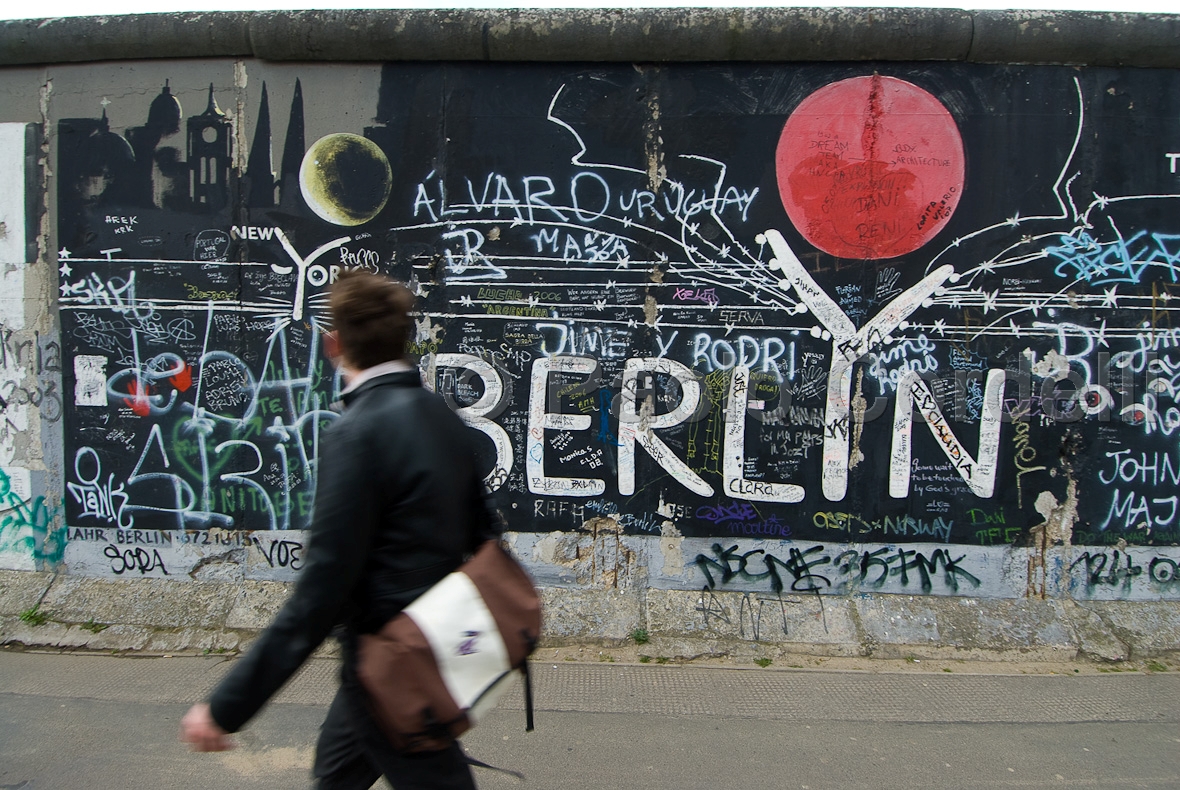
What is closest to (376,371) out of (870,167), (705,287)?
(705,287)

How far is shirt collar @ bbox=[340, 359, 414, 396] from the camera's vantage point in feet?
6.63

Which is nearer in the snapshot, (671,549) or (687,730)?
(687,730)

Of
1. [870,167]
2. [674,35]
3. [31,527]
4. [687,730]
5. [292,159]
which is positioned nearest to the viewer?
[687,730]

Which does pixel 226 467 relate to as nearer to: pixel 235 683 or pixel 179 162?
pixel 179 162

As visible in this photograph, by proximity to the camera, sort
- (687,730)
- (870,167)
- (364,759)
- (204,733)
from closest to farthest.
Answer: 1. (204,733)
2. (364,759)
3. (687,730)
4. (870,167)

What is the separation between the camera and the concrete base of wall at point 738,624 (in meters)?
4.77

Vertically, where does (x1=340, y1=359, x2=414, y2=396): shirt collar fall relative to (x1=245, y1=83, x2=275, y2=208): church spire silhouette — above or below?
below

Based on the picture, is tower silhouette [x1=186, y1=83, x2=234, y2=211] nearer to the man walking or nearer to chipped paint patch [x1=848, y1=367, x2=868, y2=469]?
the man walking

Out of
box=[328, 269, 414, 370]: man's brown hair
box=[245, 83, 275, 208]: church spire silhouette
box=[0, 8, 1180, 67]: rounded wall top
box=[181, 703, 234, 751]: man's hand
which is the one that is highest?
box=[0, 8, 1180, 67]: rounded wall top

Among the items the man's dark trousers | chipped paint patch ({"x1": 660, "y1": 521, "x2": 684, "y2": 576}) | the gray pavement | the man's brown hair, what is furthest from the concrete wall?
the man's brown hair

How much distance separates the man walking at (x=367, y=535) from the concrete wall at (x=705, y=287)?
3.01 m

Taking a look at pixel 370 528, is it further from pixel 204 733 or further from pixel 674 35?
pixel 674 35

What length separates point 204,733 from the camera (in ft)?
5.90

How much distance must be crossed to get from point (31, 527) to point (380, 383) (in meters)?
5.02
